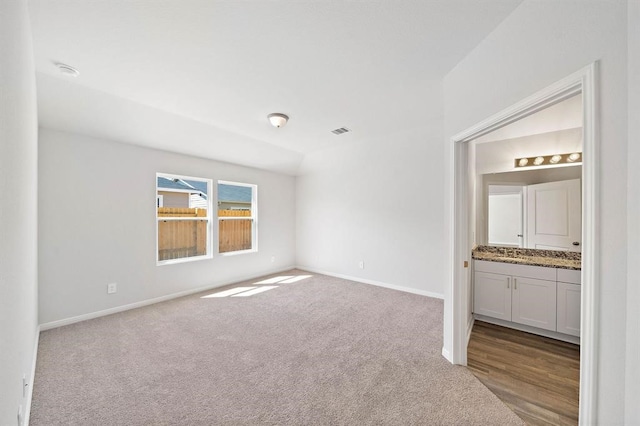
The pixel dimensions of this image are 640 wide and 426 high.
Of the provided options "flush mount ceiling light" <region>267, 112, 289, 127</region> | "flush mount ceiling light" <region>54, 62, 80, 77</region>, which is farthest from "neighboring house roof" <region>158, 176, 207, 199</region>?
"flush mount ceiling light" <region>267, 112, 289, 127</region>

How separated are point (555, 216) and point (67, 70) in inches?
222

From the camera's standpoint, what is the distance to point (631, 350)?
37.2 inches

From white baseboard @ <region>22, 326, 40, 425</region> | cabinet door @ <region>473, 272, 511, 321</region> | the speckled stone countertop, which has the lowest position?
white baseboard @ <region>22, 326, 40, 425</region>

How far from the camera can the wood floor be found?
5.81 feet

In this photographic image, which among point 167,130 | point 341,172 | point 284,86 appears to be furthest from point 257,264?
point 284,86

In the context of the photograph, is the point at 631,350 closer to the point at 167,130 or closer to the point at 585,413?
the point at 585,413

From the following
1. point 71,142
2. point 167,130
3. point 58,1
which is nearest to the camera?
point 58,1

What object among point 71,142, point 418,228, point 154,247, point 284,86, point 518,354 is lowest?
point 518,354

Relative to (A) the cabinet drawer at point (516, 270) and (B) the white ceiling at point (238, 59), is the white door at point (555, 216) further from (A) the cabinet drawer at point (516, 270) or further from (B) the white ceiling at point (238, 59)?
(B) the white ceiling at point (238, 59)

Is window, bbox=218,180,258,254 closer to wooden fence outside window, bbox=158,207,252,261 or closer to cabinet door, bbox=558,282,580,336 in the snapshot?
wooden fence outside window, bbox=158,207,252,261

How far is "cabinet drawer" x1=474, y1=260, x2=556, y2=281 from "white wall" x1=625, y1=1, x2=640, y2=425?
91.1 inches

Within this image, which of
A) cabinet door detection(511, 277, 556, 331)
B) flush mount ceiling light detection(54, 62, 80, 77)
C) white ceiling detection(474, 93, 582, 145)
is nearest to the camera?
flush mount ceiling light detection(54, 62, 80, 77)

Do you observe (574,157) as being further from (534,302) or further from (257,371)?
(257,371)

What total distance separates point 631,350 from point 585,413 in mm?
401
